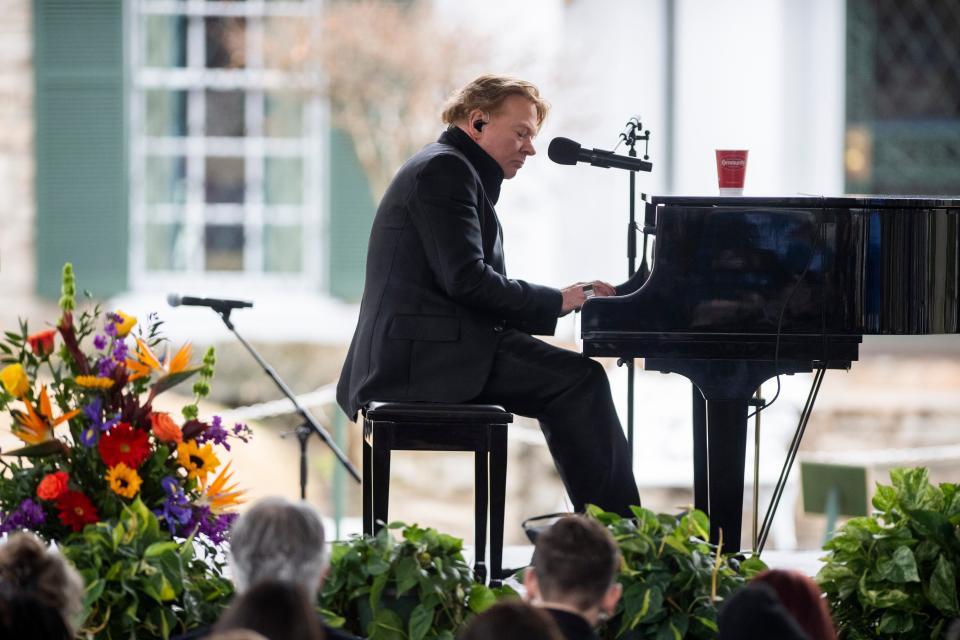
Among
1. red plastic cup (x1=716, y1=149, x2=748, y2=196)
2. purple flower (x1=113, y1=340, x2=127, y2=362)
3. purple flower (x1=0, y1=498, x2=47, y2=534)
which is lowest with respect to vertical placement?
purple flower (x1=0, y1=498, x2=47, y2=534)

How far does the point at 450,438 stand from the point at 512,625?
5.62 feet

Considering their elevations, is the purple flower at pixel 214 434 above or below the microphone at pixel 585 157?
below

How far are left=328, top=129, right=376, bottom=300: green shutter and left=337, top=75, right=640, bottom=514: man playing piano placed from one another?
505 centimetres

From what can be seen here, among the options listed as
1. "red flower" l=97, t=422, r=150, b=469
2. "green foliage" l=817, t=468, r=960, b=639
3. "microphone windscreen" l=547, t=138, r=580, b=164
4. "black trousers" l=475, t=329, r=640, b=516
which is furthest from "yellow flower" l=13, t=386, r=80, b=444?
"green foliage" l=817, t=468, r=960, b=639

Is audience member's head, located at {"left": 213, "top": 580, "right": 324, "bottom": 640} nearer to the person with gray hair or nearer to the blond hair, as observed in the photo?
the person with gray hair

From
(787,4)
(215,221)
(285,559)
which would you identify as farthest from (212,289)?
(285,559)

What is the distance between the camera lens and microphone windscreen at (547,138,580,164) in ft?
13.9

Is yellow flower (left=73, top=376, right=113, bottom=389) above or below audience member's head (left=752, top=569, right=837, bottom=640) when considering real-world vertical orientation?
above

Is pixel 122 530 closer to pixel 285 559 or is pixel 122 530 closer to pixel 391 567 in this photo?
pixel 391 567

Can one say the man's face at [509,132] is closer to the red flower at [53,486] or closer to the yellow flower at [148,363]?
the yellow flower at [148,363]

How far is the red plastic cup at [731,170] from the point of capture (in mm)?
4168

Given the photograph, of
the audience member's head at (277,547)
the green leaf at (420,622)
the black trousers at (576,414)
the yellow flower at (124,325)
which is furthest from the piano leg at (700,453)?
the audience member's head at (277,547)

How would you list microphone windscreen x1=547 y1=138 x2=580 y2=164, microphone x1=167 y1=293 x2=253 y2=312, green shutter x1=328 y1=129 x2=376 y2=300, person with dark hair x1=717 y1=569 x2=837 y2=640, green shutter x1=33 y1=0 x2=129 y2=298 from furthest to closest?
green shutter x1=328 y1=129 x2=376 y2=300
green shutter x1=33 y1=0 x2=129 y2=298
microphone x1=167 y1=293 x2=253 y2=312
microphone windscreen x1=547 y1=138 x2=580 y2=164
person with dark hair x1=717 y1=569 x2=837 y2=640

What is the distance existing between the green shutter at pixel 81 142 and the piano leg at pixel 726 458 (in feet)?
19.3
